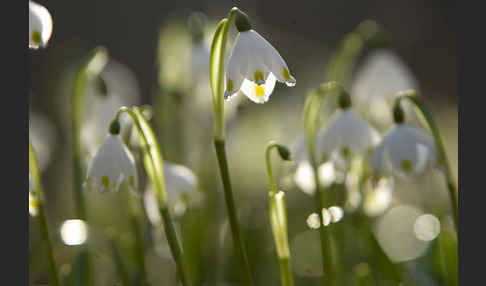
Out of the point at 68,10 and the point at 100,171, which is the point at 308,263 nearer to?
the point at 100,171

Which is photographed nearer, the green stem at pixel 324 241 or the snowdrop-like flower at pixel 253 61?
the snowdrop-like flower at pixel 253 61

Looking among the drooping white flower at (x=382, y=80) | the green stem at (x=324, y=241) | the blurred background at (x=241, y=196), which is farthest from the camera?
the drooping white flower at (x=382, y=80)

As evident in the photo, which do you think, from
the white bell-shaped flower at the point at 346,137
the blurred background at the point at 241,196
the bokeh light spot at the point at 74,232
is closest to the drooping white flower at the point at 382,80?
the blurred background at the point at 241,196

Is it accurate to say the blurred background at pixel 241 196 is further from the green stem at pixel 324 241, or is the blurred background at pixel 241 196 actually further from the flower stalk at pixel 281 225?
the flower stalk at pixel 281 225

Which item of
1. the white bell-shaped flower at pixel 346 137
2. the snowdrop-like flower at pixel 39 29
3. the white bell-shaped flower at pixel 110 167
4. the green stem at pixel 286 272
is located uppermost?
the snowdrop-like flower at pixel 39 29

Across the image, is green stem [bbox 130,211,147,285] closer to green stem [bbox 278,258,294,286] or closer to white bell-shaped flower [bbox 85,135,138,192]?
white bell-shaped flower [bbox 85,135,138,192]

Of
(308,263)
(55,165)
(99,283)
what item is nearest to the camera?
(99,283)

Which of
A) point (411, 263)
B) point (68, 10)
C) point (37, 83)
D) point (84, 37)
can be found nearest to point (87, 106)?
point (411, 263)
